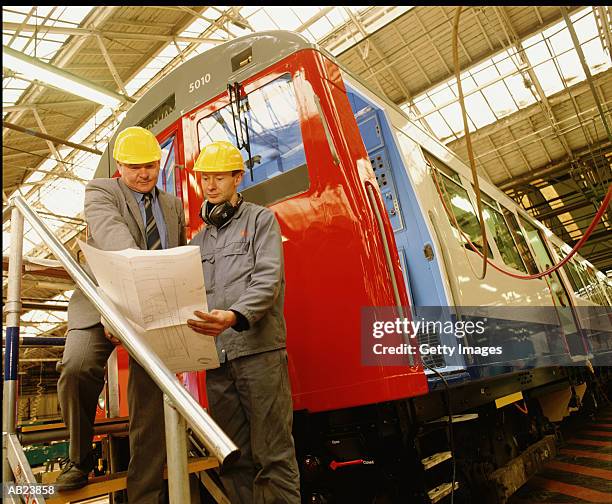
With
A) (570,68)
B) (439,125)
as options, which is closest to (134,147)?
(439,125)

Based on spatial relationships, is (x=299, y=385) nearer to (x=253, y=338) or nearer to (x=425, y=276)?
(x=253, y=338)

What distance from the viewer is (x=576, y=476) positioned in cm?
442

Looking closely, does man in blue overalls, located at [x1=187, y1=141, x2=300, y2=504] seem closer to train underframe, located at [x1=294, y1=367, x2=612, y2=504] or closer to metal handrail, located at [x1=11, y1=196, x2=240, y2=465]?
metal handrail, located at [x1=11, y1=196, x2=240, y2=465]

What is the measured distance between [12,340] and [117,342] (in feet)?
1.31

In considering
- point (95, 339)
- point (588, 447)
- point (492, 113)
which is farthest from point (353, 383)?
point (492, 113)

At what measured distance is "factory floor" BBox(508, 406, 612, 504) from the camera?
3.81m

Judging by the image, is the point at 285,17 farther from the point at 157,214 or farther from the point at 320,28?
the point at 157,214

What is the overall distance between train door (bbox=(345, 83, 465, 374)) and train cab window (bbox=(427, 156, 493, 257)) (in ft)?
1.29

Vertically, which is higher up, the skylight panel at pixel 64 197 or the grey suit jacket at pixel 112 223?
the skylight panel at pixel 64 197

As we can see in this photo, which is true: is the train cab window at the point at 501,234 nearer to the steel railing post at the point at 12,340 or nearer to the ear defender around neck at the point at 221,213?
the ear defender around neck at the point at 221,213

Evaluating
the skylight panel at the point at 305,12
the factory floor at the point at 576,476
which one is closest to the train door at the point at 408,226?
the factory floor at the point at 576,476

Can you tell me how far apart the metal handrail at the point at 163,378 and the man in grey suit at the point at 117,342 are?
0.35 metres

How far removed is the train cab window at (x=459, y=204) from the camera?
3779 millimetres

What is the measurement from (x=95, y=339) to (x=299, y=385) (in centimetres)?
97
